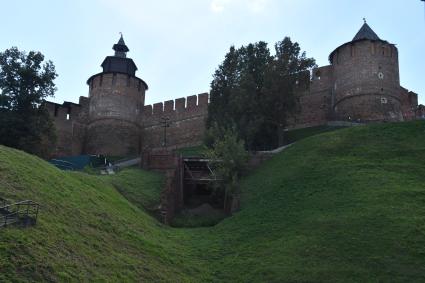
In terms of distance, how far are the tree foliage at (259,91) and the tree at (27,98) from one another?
36.4ft

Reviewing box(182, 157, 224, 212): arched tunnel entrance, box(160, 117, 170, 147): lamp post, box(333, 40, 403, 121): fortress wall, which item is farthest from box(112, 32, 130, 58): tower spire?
box(182, 157, 224, 212): arched tunnel entrance

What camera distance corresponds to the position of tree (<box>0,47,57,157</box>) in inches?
1543

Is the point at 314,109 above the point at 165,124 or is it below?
above

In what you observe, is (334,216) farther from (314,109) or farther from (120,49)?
(120,49)

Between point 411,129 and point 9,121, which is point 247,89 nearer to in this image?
point 411,129

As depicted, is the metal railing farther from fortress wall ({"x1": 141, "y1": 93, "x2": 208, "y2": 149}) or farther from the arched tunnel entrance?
fortress wall ({"x1": 141, "y1": 93, "x2": 208, "y2": 149})

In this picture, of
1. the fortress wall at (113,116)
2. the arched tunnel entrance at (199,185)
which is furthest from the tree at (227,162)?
the fortress wall at (113,116)

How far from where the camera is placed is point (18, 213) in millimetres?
18797

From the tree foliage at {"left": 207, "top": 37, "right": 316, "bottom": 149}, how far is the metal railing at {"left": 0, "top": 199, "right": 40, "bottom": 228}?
2011 centimetres

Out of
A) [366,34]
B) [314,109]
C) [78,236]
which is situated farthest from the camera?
[314,109]

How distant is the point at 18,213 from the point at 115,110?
35757 millimetres

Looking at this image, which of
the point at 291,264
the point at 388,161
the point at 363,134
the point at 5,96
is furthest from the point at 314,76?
the point at 291,264

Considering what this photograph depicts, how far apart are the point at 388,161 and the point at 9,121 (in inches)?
909

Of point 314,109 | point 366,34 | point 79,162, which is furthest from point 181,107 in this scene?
point 366,34
